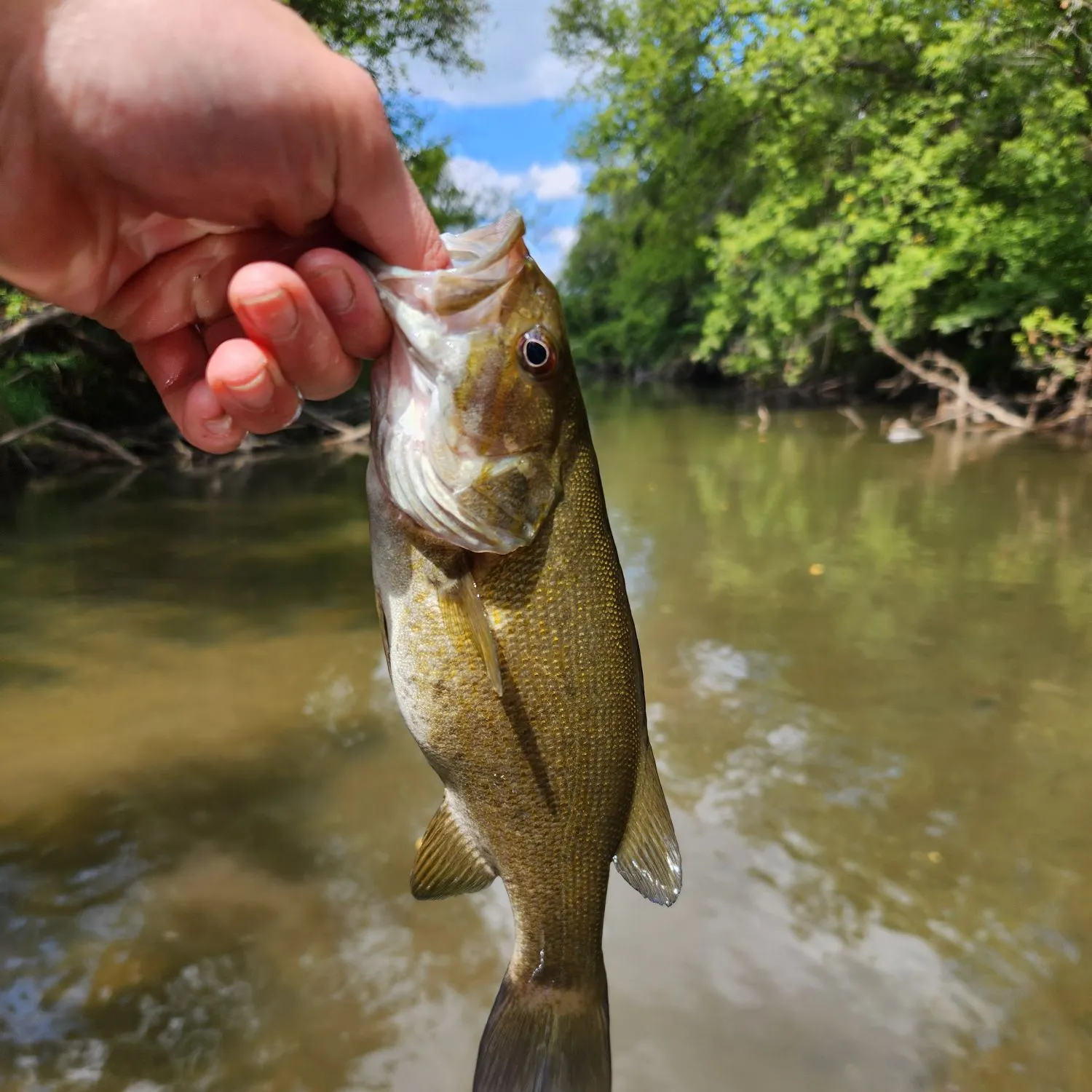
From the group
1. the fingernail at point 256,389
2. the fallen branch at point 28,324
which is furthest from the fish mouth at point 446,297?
the fallen branch at point 28,324

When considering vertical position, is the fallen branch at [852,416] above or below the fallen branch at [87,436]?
below

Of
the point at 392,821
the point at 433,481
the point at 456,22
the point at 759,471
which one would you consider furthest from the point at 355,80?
the point at 456,22

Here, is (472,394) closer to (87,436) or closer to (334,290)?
(334,290)

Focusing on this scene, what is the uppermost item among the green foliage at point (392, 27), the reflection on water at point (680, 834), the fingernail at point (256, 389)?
the green foliage at point (392, 27)

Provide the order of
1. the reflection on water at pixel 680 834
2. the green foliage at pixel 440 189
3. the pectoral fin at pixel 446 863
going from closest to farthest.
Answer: the pectoral fin at pixel 446 863 → the reflection on water at pixel 680 834 → the green foliage at pixel 440 189

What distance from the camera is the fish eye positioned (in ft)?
5.21

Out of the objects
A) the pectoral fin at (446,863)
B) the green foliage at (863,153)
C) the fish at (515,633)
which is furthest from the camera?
the green foliage at (863,153)

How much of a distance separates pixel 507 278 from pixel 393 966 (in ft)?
9.10

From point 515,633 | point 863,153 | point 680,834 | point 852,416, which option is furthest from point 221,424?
point 863,153

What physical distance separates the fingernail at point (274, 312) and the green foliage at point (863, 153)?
49.0 feet

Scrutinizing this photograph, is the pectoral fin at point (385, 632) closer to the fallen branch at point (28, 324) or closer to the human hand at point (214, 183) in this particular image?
the human hand at point (214, 183)

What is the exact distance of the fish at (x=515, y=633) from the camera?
1555 mm

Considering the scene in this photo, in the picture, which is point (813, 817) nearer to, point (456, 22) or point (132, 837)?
point (132, 837)

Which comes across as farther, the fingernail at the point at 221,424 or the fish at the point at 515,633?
the fingernail at the point at 221,424
